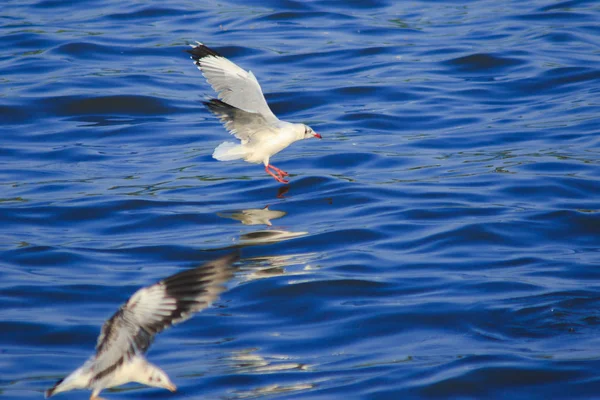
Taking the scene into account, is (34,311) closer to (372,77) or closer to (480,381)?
(480,381)

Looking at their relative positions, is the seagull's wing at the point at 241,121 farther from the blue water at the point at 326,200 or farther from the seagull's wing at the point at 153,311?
the seagull's wing at the point at 153,311

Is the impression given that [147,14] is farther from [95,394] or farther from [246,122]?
[95,394]

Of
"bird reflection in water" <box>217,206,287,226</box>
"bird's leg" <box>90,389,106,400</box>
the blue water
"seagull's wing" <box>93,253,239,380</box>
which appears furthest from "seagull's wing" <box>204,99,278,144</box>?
"seagull's wing" <box>93,253,239,380</box>

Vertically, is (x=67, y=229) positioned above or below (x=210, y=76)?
below

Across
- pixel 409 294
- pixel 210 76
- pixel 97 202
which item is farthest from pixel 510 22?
pixel 409 294

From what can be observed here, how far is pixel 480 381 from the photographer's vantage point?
6.39m

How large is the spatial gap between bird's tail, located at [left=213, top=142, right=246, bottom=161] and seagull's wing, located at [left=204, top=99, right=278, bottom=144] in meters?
0.13

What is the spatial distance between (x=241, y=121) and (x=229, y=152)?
42 cm

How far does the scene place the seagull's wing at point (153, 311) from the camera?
5.35 m

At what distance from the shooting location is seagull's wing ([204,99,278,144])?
990 cm

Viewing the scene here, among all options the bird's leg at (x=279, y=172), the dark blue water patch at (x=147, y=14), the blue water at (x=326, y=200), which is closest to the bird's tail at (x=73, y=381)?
the blue water at (x=326, y=200)

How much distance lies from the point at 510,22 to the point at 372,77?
Answer: 4.29 metres

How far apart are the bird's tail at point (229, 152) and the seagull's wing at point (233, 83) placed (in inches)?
16.1

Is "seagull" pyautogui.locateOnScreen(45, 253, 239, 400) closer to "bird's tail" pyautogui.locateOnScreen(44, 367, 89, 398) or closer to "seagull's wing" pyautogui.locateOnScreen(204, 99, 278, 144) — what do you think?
"bird's tail" pyautogui.locateOnScreen(44, 367, 89, 398)
